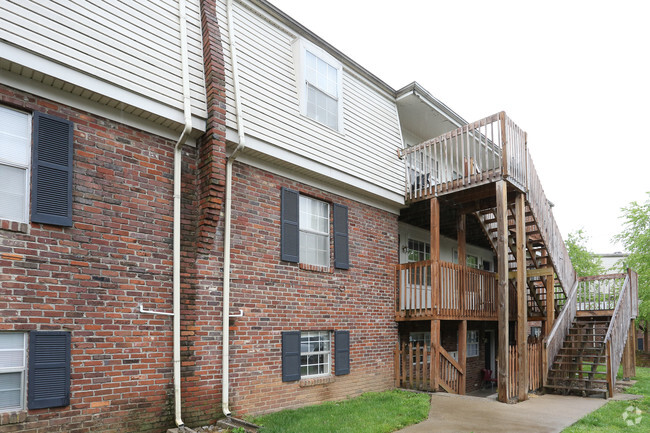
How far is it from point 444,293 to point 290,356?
162 inches

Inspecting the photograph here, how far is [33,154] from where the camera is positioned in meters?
6.16

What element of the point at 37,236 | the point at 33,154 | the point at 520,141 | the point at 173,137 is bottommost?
the point at 37,236

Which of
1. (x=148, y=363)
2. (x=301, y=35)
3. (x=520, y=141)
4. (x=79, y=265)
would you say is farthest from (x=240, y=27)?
(x=520, y=141)

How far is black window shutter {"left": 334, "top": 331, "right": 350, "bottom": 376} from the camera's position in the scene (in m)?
10.1

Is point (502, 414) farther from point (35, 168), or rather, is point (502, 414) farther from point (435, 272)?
point (35, 168)

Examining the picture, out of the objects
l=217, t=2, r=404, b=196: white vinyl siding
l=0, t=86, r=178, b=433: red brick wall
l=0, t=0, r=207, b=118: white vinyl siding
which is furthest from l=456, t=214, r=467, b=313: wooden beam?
l=0, t=0, r=207, b=118: white vinyl siding

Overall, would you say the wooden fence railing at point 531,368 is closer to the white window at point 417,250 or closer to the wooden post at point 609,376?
the wooden post at point 609,376

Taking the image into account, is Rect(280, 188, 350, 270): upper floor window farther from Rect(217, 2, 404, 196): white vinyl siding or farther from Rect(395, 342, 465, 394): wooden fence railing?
Rect(395, 342, 465, 394): wooden fence railing

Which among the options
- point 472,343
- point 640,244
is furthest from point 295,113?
point 640,244

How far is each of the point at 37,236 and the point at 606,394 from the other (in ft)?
38.0

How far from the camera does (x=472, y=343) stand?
54.8 feet

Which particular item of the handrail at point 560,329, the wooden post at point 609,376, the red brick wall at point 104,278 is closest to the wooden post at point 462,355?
the handrail at point 560,329

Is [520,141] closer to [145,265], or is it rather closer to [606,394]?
[606,394]

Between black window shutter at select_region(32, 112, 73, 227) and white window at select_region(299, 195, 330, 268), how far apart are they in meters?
4.52
